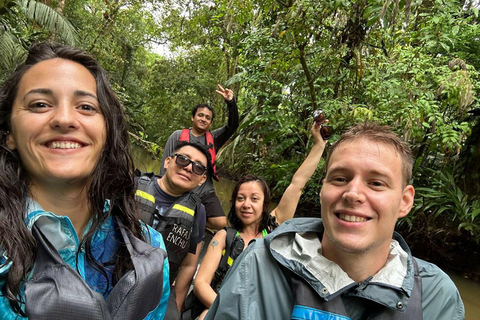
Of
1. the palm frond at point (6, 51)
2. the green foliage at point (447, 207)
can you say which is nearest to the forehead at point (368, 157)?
the green foliage at point (447, 207)

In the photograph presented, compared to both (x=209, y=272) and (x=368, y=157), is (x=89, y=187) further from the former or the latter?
(x=209, y=272)

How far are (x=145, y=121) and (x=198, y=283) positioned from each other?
1428 centimetres

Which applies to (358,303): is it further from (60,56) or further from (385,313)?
(60,56)

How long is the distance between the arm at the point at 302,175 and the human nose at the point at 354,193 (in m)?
1.39

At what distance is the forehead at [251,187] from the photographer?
2.81 meters

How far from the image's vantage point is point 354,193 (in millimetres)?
1239

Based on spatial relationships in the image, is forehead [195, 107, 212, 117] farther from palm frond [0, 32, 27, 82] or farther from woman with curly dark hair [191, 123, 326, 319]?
palm frond [0, 32, 27, 82]

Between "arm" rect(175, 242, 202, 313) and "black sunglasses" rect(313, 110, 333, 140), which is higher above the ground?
"black sunglasses" rect(313, 110, 333, 140)

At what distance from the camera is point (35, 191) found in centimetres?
123

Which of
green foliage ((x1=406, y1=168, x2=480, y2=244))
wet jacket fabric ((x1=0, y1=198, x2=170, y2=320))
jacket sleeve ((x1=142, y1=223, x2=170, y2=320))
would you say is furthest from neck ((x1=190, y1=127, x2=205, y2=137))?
green foliage ((x1=406, y1=168, x2=480, y2=244))

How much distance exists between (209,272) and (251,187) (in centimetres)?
77

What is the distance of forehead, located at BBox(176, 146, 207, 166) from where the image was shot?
252 centimetres

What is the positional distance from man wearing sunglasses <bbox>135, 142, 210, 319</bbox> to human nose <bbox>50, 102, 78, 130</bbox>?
1086 millimetres

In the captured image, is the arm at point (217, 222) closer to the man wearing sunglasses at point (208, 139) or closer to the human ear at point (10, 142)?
the man wearing sunglasses at point (208, 139)
